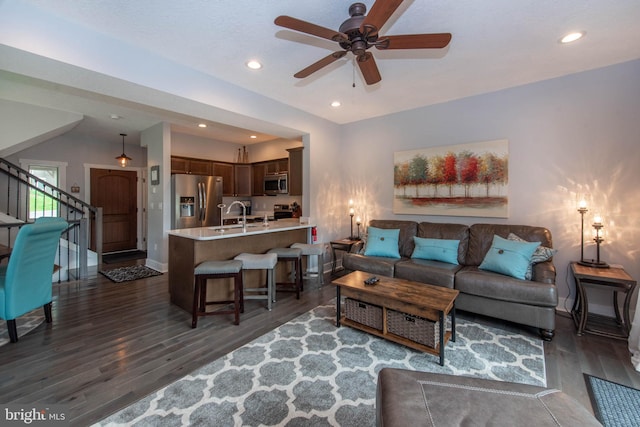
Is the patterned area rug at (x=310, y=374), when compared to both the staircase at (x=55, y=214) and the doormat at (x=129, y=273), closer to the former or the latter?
the doormat at (x=129, y=273)

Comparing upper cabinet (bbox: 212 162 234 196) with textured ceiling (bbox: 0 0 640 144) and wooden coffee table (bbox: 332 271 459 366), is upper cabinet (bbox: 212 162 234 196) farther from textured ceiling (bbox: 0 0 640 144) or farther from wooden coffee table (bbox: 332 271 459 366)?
wooden coffee table (bbox: 332 271 459 366)

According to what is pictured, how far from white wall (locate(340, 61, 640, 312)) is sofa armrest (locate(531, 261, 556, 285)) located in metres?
0.69

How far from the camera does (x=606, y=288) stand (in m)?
2.53

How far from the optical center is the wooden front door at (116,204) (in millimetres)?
6280

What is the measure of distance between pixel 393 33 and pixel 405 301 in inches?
91.4

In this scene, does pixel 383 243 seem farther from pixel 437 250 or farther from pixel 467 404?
pixel 467 404

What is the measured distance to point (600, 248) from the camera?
9.75 ft

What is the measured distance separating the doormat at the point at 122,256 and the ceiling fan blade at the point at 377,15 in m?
6.26

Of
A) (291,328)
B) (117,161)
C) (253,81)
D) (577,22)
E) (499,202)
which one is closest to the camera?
(577,22)

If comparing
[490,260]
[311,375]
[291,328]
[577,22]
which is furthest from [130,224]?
[577,22]

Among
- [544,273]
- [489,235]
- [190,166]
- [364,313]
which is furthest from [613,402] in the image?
[190,166]

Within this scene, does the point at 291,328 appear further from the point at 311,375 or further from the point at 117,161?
the point at 117,161

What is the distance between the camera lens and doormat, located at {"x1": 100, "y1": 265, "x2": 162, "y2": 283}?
4327 millimetres

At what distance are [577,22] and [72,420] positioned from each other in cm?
454
